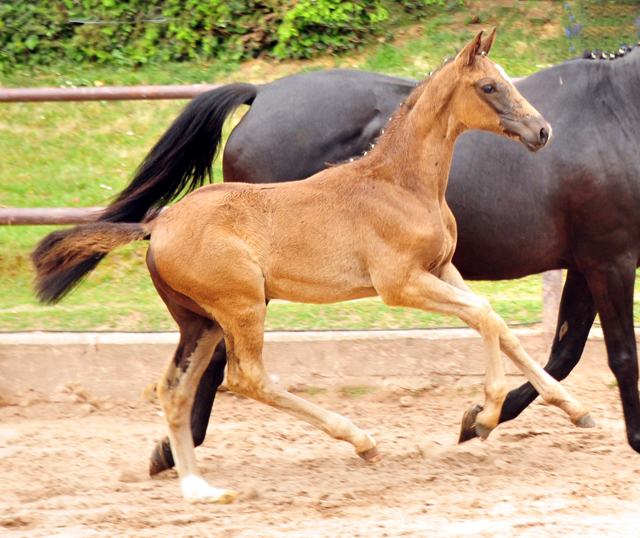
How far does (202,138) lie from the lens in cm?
392

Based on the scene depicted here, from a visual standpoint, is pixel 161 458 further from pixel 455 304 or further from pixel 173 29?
pixel 173 29

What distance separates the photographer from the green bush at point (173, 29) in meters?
8.41

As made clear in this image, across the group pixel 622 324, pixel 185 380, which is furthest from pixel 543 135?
pixel 185 380

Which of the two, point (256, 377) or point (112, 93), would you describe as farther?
point (112, 93)

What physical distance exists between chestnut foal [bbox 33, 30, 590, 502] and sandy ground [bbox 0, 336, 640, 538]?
10.5 inches

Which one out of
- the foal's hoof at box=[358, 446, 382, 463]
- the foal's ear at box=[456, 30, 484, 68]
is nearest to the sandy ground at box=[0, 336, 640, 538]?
the foal's hoof at box=[358, 446, 382, 463]

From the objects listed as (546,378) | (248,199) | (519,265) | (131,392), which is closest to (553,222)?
(519,265)

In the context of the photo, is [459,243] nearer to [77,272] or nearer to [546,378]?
[546,378]

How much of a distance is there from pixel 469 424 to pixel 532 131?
4.52 feet

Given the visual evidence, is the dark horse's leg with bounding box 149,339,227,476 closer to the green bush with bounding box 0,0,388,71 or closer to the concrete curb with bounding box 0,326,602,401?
the concrete curb with bounding box 0,326,602,401

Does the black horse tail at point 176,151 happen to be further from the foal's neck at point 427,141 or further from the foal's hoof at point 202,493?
the foal's hoof at point 202,493

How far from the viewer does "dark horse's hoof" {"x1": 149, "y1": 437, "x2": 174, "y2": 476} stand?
3.55 m

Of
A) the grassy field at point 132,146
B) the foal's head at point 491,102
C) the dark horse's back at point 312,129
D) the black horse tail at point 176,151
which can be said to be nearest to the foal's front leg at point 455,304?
the foal's head at point 491,102

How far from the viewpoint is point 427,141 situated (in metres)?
3.13
